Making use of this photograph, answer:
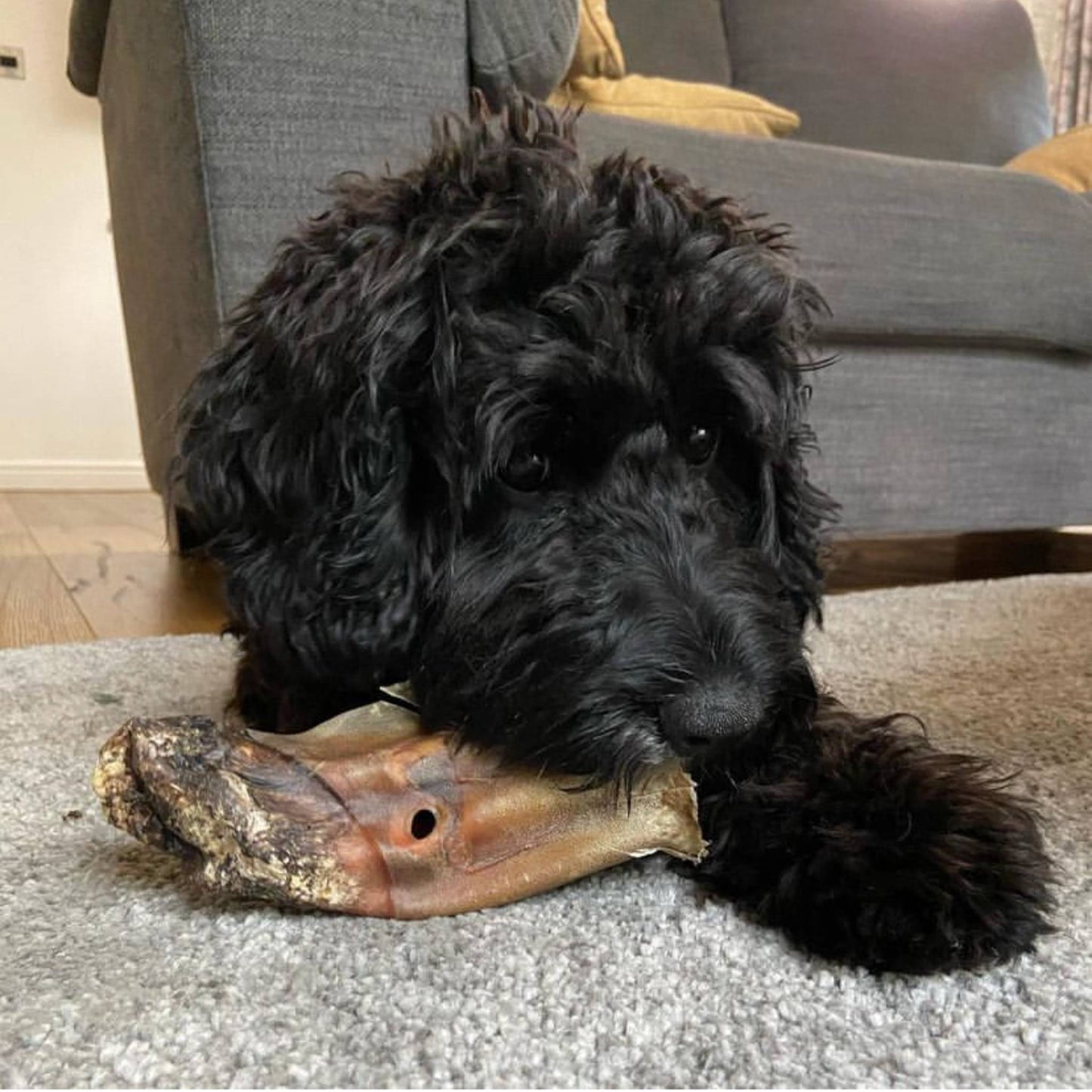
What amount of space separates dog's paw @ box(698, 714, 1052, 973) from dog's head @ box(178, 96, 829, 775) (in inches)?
2.9

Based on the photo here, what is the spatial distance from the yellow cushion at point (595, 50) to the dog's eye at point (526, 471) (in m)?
1.53

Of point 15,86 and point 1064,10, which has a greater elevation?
point 1064,10

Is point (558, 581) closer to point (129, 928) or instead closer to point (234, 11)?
point (129, 928)

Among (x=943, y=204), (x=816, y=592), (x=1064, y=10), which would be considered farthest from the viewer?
(x=1064, y=10)

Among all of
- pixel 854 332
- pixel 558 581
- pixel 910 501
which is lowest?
pixel 910 501

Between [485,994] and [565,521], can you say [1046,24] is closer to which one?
[565,521]

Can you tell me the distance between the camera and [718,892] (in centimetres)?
80

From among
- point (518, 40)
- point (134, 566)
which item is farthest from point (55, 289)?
point (518, 40)

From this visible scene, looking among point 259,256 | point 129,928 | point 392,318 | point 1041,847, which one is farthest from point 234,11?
point 1041,847

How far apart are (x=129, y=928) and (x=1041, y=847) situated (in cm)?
62

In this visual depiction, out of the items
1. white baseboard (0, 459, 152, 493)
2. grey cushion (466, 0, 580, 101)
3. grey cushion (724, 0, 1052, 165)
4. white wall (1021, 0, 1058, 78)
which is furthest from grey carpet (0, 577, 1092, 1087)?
white wall (1021, 0, 1058, 78)

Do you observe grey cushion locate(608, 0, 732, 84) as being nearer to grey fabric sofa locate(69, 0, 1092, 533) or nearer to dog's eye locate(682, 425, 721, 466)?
grey fabric sofa locate(69, 0, 1092, 533)

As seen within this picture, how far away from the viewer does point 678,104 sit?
2.30m

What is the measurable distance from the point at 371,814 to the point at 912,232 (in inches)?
60.5
